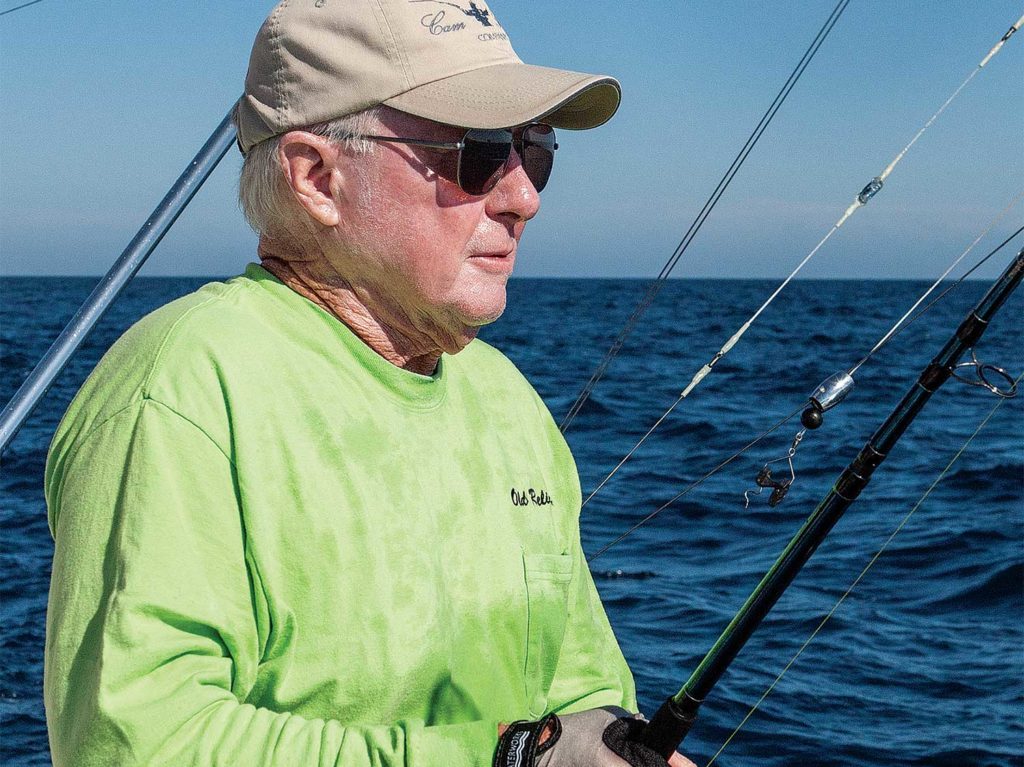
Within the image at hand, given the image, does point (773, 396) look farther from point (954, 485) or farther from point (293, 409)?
point (293, 409)

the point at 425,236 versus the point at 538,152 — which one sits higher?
the point at 538,152

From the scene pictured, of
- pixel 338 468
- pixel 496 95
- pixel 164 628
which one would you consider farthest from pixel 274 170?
pixel 164 628

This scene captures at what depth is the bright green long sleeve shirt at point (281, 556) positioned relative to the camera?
1.41 metres

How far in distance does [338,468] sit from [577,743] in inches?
19.7

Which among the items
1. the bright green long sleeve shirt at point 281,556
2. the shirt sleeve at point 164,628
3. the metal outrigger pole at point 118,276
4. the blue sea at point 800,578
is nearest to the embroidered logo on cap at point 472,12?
the bright green long sleeve shirt at point 281,556

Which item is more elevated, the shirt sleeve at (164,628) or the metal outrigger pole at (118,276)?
the shirt sleeve at (164,628)

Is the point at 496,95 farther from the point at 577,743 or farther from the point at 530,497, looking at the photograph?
the point at 577,743

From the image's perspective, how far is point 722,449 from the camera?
12617mm

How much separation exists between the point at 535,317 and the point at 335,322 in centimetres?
3825

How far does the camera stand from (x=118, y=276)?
247cm

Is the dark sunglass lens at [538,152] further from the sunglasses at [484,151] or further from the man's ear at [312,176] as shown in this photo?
the man's ear at [312,176]

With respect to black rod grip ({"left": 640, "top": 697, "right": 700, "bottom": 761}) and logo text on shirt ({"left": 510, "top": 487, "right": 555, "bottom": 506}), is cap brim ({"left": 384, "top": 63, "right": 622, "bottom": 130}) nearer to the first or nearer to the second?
logo text on shirt ({"left": 510, "top": 487, "right": 555, "bottom": 506})

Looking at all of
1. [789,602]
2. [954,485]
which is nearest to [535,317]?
[954,485]

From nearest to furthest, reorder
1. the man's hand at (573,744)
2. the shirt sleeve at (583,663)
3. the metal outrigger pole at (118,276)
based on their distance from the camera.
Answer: the man's hand at (573,744) → the shirt sleeve at (583,663) → the metal outrigger pole at (118,276)
